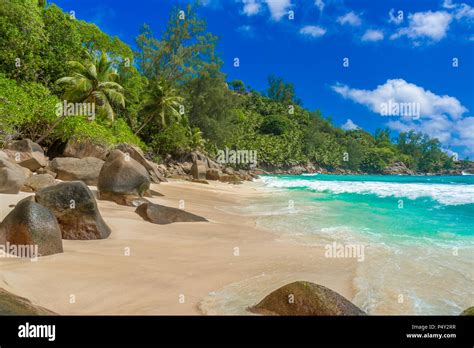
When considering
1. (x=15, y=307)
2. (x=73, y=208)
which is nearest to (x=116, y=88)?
(x=73, y=208)

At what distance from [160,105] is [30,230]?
32006 millimetres

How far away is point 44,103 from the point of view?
19.0 m

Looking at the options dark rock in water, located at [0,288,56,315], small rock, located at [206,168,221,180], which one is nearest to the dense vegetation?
small rock, located at [206,168,221,180]

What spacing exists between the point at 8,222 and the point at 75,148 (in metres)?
17.3

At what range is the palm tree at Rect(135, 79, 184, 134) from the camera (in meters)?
35.4

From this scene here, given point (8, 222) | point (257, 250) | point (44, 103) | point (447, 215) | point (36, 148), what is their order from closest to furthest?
point (8, 222) < point (257, 250) < point (447, 215) < point (36, 148) < point (44, 103)

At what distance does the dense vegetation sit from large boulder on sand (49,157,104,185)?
3.54 m

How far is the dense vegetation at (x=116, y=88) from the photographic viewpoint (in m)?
20.0

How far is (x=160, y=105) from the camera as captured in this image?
35.7 m

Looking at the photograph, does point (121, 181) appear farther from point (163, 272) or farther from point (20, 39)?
point (20, 39)

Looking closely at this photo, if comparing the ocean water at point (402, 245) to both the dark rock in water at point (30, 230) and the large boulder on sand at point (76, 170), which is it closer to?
the dark rock in water at point (30, 230)
